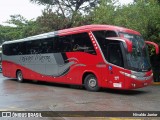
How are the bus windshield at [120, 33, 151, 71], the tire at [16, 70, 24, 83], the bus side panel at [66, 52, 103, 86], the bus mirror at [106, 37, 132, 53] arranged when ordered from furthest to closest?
the tire at [16, 70, 24, 83] → the bus side panel at [66, 52, 103, 86] → the bus windshield at [120, 33, 151, 71] → the bus mirror at [106, 37, 132, 53]

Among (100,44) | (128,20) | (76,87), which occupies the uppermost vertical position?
(128,20)

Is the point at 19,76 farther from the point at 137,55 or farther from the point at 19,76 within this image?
the point at 137,55

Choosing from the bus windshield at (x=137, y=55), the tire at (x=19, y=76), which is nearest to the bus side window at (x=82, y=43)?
the bus windshield at (x=137, y=55)

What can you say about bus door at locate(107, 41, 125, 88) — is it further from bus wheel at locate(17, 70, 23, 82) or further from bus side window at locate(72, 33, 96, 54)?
bus wheel at locate(17, 70, 23, 82)

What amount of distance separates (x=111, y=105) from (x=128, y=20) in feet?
34.5

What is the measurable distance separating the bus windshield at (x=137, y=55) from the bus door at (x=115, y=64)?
0.44 m

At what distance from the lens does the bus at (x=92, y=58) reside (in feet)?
47.6

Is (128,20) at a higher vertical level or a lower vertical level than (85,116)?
higher

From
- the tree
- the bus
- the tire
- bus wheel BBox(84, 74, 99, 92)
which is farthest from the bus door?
the tree

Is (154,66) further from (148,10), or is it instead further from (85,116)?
(85,116)

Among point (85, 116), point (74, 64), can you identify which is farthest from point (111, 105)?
point (74, 64)

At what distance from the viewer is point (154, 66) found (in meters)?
21.2

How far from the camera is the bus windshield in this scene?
1448 centimetres

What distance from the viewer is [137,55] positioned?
48.9 feet
